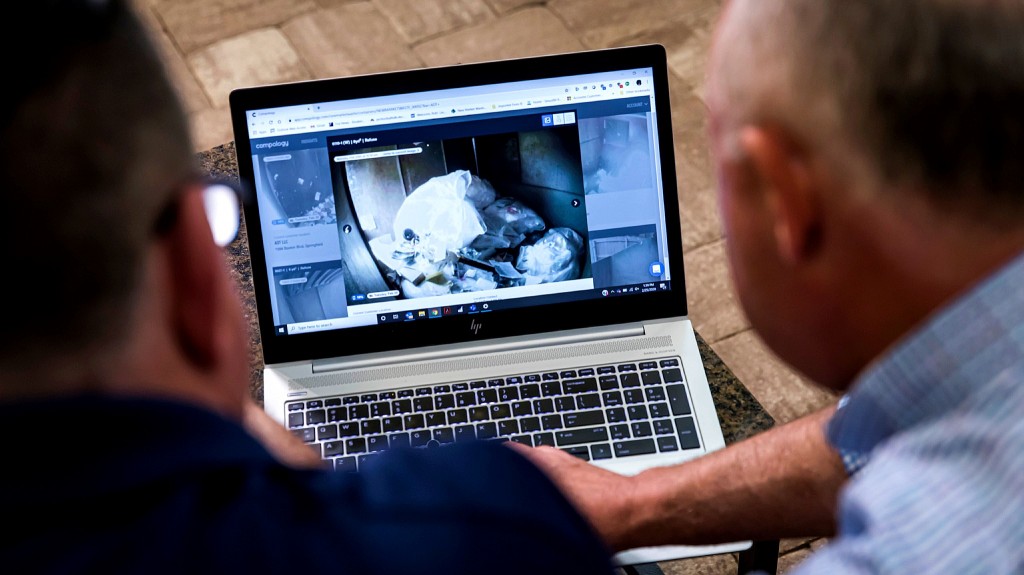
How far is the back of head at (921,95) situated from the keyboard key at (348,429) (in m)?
0.73

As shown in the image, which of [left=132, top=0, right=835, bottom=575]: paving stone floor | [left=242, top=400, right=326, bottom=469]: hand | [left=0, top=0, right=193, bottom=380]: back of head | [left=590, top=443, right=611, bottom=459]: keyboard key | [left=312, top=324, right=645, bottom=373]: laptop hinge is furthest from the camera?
[left=132, top=0, right=835, bottom=575]: paving stone floor

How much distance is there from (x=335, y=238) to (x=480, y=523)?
0.75 m

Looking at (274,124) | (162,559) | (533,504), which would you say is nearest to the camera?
(162,559)

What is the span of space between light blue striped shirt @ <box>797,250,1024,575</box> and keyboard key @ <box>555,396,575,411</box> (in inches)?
21.9

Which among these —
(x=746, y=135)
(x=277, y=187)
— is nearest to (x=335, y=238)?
(x=277, y=187)

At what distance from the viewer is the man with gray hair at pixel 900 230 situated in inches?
26.3

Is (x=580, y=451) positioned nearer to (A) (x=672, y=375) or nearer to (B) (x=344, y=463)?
(A) (x=672, y=375)

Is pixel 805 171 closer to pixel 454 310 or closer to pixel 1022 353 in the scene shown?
pixel 1022 353

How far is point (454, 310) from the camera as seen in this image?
135 centimetres

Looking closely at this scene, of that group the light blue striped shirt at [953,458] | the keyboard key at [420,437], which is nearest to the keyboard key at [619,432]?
the keyboard key at [420,437]

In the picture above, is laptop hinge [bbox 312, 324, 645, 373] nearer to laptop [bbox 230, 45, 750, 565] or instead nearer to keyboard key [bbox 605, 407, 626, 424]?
laptop [bbox 230, 45, 750, 565]

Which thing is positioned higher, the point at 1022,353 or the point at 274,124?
the point at 274,124

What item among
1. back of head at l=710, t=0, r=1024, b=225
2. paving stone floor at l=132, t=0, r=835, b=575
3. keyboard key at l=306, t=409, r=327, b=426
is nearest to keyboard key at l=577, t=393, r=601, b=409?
keyboard key at l=306, t=409, r=327, b=426

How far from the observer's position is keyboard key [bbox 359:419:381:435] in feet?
4.21
